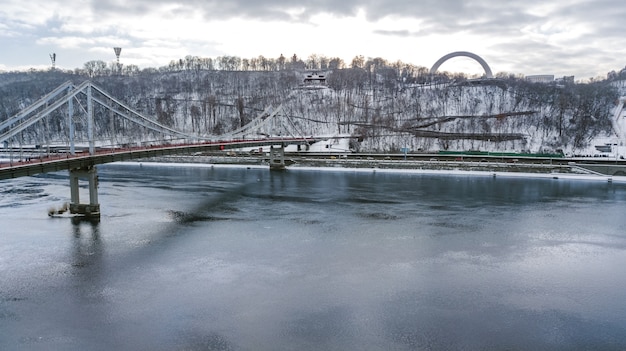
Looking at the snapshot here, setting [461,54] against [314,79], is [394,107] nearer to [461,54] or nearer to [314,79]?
[314,79]

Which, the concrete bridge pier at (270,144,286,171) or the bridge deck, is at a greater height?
the bridge deck

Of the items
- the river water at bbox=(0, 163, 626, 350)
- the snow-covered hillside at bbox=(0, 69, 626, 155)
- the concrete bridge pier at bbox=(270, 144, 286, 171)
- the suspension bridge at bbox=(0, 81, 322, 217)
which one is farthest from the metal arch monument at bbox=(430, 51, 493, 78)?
the river water at bbox=(0, 163, 626, 350)

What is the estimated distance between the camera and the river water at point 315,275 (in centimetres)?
1109

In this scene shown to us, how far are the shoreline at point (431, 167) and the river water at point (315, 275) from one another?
16808 millimetres

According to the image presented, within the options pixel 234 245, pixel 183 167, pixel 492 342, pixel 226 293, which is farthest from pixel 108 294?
pixel 183 167

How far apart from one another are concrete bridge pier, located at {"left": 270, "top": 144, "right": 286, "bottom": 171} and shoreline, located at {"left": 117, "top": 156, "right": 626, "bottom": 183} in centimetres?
114

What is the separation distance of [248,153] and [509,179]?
3503 centimetres

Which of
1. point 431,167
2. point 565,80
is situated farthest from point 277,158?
point 565,80

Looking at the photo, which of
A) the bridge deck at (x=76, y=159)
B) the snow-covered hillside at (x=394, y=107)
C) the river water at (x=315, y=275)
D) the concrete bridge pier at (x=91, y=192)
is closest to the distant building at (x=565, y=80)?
the snow-covered hillside at (x=394, y=107)

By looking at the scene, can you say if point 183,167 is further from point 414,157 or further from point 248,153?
point 414,157

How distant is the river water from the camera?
437 inches

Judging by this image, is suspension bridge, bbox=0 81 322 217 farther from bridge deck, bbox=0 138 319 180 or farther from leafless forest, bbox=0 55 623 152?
leafless forest, bbox=0 55 623 152

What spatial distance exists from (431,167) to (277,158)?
19.4 m

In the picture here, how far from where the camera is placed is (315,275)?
15.5 m
